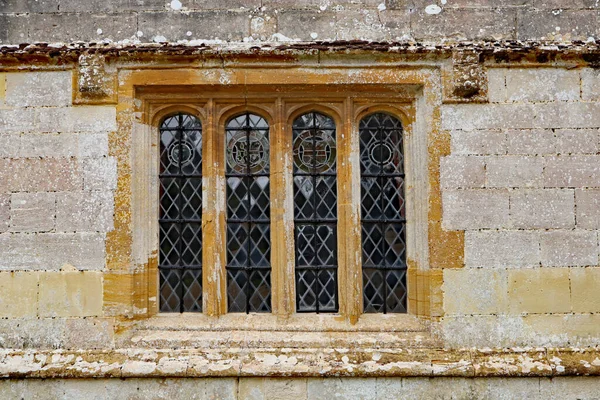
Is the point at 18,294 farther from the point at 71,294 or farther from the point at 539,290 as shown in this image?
the point at 539,290

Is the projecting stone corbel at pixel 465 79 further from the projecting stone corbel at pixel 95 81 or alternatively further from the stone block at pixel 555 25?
the projecting stone corbel at pixel 95 81

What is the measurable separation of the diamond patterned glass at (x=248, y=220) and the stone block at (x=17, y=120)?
1.57 metres

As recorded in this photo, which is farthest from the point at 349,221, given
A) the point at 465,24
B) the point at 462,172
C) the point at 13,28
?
the point at 13,28

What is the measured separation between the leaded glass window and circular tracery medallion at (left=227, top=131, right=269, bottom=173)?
0.27 m

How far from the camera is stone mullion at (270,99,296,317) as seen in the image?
442cm

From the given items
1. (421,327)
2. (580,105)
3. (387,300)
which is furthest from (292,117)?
(580,105)

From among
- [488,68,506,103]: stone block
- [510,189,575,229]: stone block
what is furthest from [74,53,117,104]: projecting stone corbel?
[510,189,575,229]: stone block

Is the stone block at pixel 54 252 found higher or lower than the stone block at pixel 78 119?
lower

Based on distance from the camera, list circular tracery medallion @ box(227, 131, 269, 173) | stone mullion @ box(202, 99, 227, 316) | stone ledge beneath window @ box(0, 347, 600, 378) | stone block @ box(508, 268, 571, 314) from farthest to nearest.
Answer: circular tracery medallion @ box(227, 131, 269, 173), stone mullion @ box(202, 99, 227, 316), stone block @ box(508, 268, 571, 314), stone ledge beneath window @ box(0, 347, 600, 378)

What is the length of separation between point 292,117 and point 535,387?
2.86 m

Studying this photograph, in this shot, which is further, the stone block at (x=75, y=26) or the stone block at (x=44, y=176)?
the stone block at (x=75, y=26)

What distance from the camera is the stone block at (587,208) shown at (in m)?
4.26

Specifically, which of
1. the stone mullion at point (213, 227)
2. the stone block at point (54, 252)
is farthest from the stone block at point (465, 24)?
the stone block at point (54, 252)

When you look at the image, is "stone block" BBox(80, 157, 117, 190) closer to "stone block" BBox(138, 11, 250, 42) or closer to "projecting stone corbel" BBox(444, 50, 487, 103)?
"stone block" BBox(138, 11, 250, 42)
